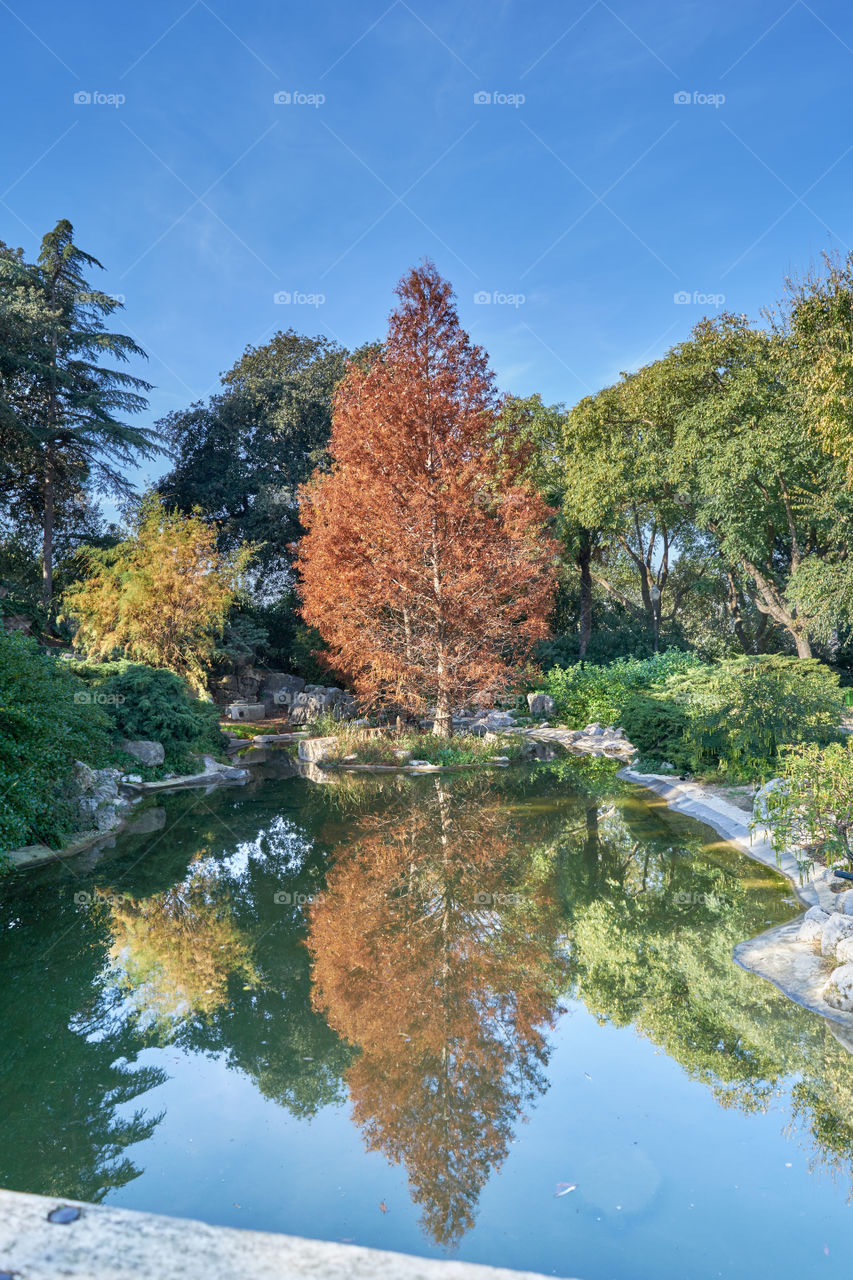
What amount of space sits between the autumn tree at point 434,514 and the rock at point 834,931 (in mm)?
9504

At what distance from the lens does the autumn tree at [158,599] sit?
1697 centimetres

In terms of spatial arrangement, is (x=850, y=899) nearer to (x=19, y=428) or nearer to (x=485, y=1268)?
(x=485, y=1268)

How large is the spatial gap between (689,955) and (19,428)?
2087 cm

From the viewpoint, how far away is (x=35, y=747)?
671 cm

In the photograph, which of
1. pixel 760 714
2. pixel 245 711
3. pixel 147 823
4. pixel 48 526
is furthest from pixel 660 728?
pixel 48 526

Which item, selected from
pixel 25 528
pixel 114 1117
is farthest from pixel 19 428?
pixel 114 1117

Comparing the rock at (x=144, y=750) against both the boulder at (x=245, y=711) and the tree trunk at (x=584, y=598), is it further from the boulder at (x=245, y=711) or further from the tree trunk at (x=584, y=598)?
the tree trunk at (x=584, y=598)

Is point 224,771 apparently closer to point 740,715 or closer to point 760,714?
point 740,715

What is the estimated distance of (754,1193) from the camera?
114 inches

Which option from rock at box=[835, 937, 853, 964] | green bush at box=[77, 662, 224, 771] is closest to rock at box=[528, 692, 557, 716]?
green bush at box=[77, 662, 224, 771]

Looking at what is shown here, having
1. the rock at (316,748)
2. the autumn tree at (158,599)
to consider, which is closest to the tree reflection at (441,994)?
the rock at (316,748)

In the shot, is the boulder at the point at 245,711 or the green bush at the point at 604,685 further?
the boulder at the point at 245,711

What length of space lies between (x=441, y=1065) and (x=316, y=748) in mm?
11090

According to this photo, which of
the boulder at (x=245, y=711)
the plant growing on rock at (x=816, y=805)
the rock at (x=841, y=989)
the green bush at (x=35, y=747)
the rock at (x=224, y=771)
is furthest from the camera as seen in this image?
the boulder at (x=245, y=711)
